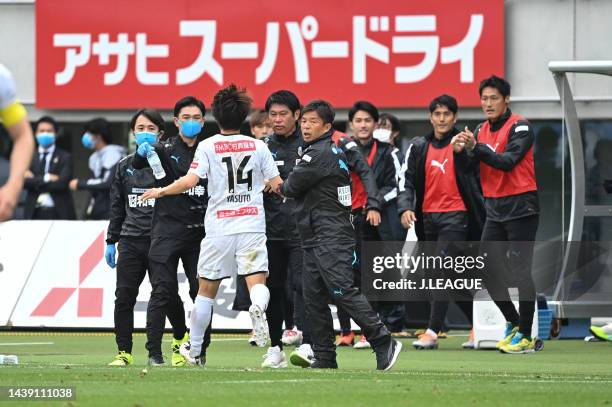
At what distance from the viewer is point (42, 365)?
10.7m

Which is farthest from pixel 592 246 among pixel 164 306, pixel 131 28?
pixel 131 28

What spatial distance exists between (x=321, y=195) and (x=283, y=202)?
1814mm

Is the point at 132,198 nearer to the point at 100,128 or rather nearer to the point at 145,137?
the point at 145,137

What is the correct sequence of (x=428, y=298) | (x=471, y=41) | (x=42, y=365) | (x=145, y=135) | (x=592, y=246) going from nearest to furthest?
1. (x=42, y=365)
2. (x=145, y=135)
3. (x=592, y=246)
4. (x=428, y=298)
5. (x=471, y=41)

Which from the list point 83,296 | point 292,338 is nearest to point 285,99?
point 292,338

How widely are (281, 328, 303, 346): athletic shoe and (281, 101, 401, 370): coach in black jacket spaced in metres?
3.91

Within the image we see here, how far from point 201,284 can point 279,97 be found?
2.10 m

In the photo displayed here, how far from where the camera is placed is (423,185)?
1435 cm

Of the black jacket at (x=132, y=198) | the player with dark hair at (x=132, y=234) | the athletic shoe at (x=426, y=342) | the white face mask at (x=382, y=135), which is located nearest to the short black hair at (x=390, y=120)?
the white face mask at (x=382, y=135)

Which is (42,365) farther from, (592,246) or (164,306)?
(592,246)

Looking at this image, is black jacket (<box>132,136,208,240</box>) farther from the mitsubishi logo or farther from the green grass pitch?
the mitsubishi logo

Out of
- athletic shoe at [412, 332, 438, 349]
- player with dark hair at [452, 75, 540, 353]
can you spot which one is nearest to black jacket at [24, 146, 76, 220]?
athletic shoe at [412, 332, 438, 349]

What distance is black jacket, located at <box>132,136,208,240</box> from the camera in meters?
11.2

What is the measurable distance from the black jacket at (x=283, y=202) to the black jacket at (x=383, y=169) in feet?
8.73
